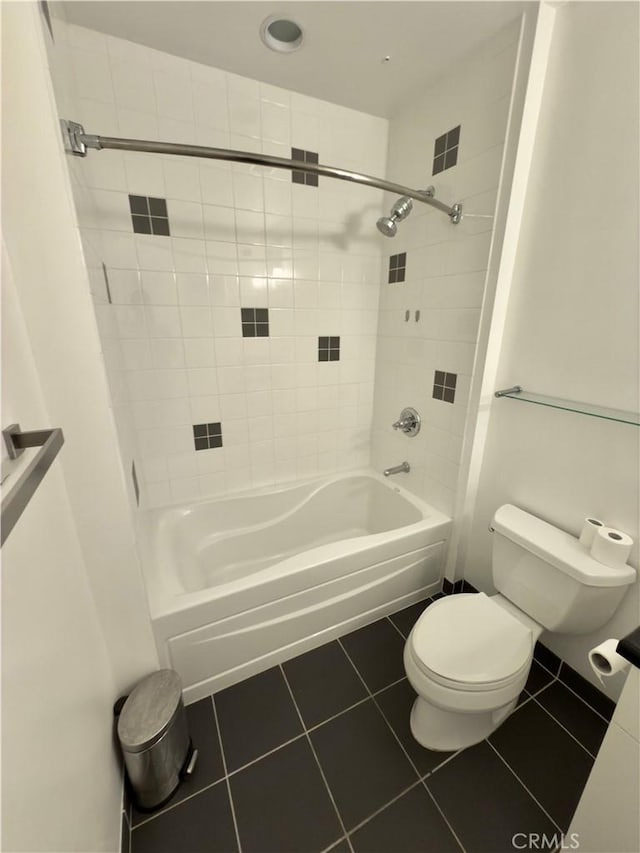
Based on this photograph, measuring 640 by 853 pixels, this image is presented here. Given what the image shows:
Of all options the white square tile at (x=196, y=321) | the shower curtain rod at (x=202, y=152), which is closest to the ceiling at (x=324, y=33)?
the shower curtain rod at (x=202, y=152)

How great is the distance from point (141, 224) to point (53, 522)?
1.22 meters

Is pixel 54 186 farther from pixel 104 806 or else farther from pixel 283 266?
pixel 104 806

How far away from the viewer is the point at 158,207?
4.57 ft

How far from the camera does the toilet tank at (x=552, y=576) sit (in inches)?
41.8

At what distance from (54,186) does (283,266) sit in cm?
107

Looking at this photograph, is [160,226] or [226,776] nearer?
[226,776]

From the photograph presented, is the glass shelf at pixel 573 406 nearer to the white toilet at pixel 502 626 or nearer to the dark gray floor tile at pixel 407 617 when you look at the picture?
the white toilet at pixel 502 626

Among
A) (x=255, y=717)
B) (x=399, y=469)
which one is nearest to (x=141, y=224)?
(x=399, y=469)

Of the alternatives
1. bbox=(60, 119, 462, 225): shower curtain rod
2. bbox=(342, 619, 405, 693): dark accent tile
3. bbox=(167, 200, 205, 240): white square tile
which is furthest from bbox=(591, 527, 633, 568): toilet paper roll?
bbox=(167, 200, 205, 240): white square tile

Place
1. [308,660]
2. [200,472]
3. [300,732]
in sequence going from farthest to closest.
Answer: [200,472]
[308,660]
[300,732]

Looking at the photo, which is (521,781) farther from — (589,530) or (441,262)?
(441,262)

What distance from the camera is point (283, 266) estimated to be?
5.44 ft

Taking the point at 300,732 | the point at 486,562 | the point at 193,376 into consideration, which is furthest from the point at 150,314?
the point at 486,562

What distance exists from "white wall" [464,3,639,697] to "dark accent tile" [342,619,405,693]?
23.7 inches
